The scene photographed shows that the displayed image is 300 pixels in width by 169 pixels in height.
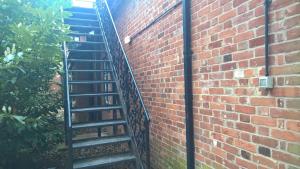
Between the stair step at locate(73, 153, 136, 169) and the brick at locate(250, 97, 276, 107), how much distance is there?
2.34 metres

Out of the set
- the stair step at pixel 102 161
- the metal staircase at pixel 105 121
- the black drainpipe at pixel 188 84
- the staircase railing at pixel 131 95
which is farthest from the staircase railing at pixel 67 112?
the black drainpipe at pixel 188 84

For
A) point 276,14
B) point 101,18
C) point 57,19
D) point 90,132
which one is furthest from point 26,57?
point 90,132

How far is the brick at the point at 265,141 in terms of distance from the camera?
72.6 inches

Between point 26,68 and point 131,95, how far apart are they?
5.58 ft

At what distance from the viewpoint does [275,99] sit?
1.81m

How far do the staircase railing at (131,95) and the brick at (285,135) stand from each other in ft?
6.77

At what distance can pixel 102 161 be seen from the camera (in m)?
3.67

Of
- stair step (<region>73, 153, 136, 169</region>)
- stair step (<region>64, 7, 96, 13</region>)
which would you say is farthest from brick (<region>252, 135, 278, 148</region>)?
stair step (<region>64, 7, 96, 13</region>)

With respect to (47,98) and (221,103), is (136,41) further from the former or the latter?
(221,103)

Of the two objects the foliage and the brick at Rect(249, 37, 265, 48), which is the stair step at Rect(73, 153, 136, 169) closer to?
the foliage

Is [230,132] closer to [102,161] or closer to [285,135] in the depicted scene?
[285,135]

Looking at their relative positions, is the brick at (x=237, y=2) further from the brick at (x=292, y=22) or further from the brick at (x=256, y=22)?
the brick at (x=292, y=22)

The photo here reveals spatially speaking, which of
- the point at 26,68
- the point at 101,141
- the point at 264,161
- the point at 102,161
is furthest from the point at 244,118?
the point at 26,68

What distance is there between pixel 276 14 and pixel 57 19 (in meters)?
3.04
